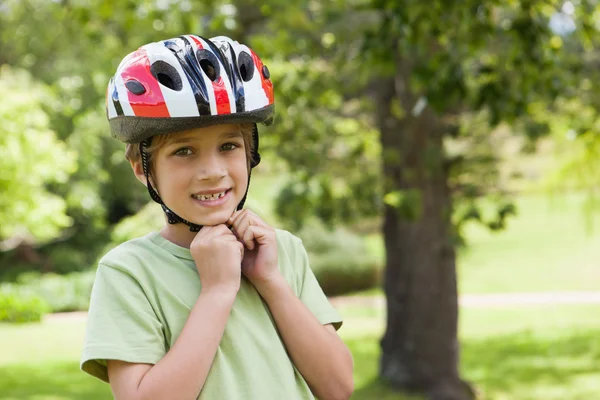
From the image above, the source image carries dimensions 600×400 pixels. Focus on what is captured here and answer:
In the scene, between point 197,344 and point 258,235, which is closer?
point 197,344

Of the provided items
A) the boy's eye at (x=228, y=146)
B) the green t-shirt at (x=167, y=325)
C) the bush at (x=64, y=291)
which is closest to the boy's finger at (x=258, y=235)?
the green t-shirt at (x=167, y=325)

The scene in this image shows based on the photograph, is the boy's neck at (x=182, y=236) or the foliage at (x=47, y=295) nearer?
the boy's neck at (x=182, y=236)

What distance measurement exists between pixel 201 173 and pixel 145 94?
233 millimetres

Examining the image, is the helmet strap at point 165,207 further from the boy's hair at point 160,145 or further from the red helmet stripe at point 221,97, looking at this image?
the red helmet stripe at point 221,97

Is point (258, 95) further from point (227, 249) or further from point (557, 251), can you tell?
point (557, 251)

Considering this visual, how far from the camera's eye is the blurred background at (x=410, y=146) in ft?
19.9

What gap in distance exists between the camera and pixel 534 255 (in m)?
26.5

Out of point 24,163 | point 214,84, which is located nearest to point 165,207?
point 214,84

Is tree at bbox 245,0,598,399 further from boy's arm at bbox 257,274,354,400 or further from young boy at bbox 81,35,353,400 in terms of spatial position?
boy's arm at bbox 257,274,354,400

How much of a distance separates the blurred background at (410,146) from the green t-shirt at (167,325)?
127 inches

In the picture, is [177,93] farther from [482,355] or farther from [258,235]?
[482,355]

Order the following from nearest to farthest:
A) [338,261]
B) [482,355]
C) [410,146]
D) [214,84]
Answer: [214,84] → [410,146] → [482,355] → [338,261]

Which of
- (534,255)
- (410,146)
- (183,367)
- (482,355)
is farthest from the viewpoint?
(534,255)

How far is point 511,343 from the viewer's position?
15156 mm
